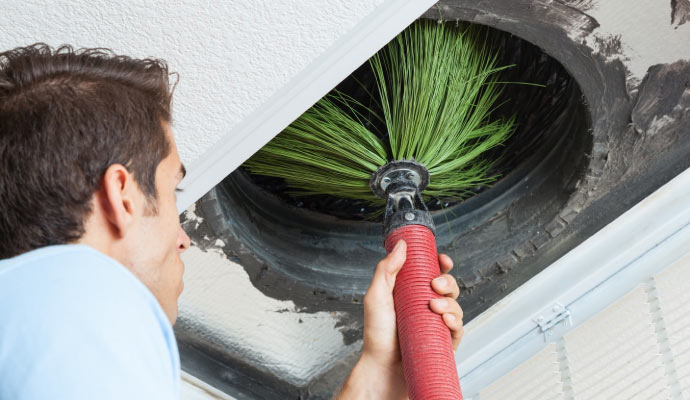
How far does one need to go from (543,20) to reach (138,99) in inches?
28.7

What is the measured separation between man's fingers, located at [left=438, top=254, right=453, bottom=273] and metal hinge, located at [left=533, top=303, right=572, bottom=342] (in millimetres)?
328

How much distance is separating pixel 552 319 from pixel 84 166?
1139 millimetres

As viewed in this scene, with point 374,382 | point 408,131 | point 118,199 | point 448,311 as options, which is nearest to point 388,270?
point 448,311

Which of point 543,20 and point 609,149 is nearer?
point 543,20

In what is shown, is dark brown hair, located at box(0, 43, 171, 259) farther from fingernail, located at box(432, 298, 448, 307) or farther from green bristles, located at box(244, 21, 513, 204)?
green bristles, located at box(244, 21, 513, 204)

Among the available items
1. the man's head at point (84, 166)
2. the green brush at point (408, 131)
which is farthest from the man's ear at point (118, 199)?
the green brush at point (408, 131)

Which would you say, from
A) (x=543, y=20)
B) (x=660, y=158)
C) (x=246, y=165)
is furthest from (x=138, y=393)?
(x=660, y=158)

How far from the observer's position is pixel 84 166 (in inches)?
33.4

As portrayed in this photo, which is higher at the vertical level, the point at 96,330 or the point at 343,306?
the point at 343,306

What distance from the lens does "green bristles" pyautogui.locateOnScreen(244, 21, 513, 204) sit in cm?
160

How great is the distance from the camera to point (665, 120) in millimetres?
1532

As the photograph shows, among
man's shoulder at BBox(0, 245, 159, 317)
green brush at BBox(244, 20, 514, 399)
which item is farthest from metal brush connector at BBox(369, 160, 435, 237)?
man's shoulder at BBox(0, 245, 159, 317)

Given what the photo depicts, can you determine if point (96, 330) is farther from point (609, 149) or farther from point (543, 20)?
point (609, 149)

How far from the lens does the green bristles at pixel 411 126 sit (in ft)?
5.24
